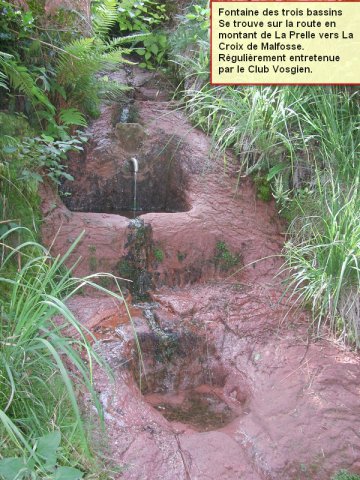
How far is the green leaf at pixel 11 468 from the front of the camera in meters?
1.46

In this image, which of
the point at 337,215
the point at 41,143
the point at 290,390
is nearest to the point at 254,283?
the point at 337,215

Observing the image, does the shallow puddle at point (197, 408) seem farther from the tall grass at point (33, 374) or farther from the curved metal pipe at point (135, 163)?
the curved metal pipe at point (135, 163)

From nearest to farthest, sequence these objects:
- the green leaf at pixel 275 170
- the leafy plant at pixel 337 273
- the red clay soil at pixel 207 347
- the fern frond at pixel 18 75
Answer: the red clay soil at pixel 207 347 < the leafy plant at pixel 337 273 < the fern frond at pixel 18 75 < the green leaf at pixel 275 170

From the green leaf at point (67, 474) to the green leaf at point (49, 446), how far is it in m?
0.04

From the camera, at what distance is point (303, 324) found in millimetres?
2955

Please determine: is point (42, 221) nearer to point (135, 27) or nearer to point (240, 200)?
point (240, 200)

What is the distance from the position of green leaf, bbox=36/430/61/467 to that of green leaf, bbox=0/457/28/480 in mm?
73

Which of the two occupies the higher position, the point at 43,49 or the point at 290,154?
the point at 43,49

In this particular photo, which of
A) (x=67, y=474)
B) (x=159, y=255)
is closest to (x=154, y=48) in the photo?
(x=159, y=255)

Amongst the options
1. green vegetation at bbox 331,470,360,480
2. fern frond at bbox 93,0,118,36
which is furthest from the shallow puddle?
fern frond at bbox 93,0,118,36

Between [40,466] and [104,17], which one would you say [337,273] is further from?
[104,17]

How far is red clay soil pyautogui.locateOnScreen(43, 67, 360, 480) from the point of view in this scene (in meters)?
2.12

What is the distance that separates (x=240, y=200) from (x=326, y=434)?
208 centimetres

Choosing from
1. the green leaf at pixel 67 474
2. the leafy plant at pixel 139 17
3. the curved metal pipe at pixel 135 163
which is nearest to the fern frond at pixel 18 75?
the curved metal pipe at pixel 135 163
